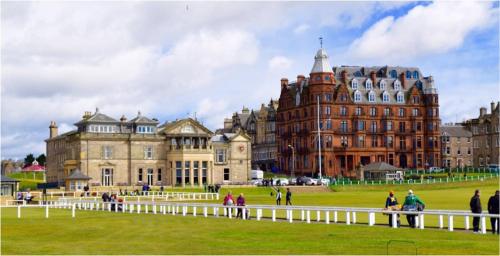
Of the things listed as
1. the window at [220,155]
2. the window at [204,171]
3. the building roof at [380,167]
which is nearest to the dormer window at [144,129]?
the window at [204,171]

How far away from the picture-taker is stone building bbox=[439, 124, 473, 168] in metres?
164

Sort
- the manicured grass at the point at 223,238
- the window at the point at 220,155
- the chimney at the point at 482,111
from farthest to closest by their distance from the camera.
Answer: the chimney at the point at 482,111 < the window at the point at 220,155 < the manicured grass at the point at 223,238

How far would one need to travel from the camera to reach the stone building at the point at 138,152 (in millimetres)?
113625

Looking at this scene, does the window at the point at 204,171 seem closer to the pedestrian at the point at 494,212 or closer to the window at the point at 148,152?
the window at the point at 148,152

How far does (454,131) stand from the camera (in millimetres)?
166125

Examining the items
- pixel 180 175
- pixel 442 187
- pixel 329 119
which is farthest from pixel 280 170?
pixel 442 187

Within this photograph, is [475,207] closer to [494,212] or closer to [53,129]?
[494,212]

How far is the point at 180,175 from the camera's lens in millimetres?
118875

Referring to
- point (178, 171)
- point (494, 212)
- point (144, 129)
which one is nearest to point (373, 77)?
point (178, 171)

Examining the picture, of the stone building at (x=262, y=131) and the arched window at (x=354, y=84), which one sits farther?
the stone building at (x=262, y=131)

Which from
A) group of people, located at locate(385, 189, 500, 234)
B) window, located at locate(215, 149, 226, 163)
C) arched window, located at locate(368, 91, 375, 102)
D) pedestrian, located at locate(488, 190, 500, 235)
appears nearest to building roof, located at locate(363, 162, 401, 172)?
arched window, located at locate(368, 91, 375, 102)

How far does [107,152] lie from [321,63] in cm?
3933

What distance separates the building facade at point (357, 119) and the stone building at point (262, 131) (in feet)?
46.9

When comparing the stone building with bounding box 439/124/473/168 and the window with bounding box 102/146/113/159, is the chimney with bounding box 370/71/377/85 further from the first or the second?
the window with bounding box 102/146/113/159
